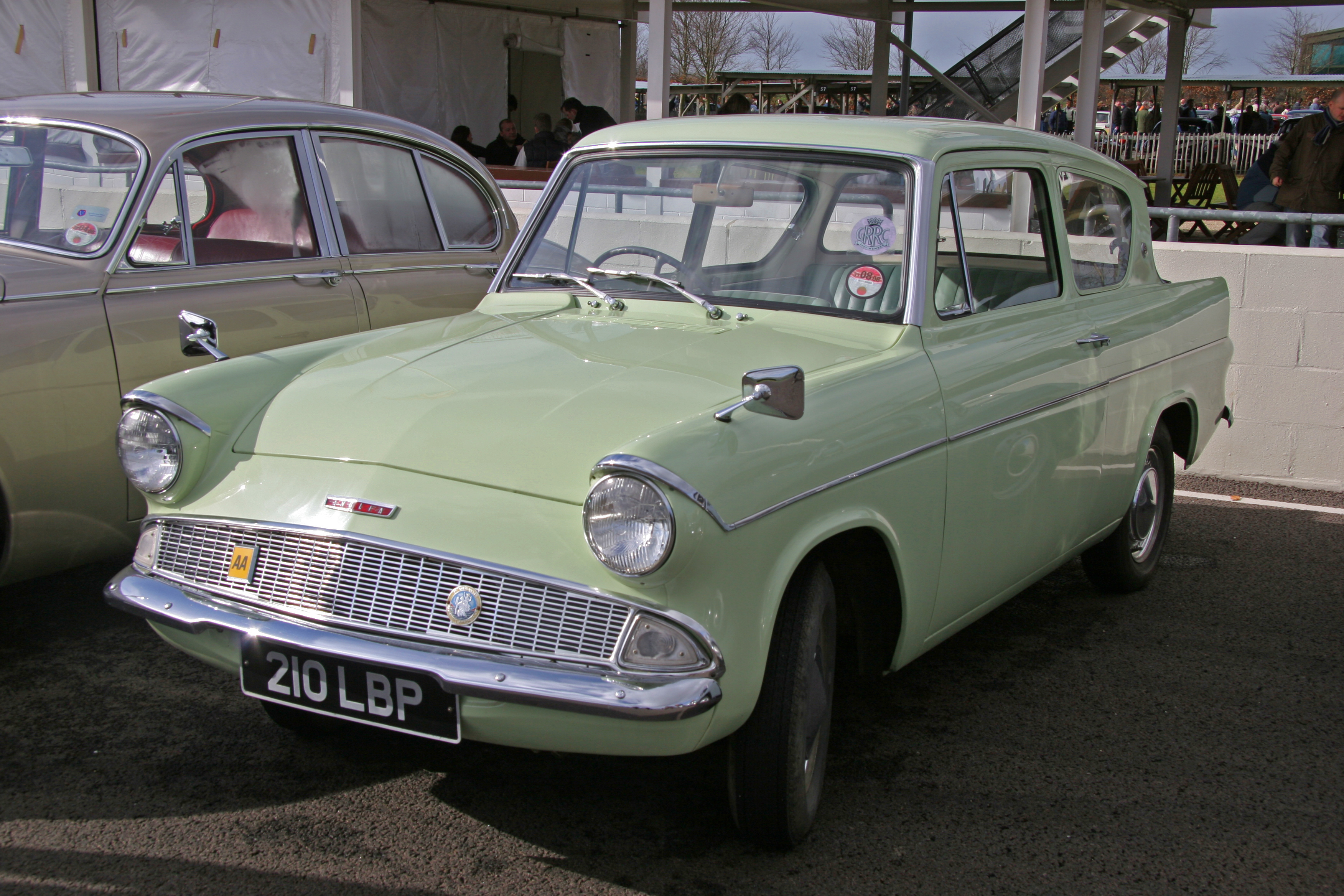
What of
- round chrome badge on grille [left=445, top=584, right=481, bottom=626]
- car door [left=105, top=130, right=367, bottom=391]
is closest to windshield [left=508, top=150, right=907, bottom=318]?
car door [left=105, top=130, right=367, bottom=391]

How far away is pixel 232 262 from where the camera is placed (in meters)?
4.54

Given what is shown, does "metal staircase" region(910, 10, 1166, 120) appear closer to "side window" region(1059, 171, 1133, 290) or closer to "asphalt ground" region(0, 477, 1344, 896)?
"side window" region(1059, 171, 1133, 290)

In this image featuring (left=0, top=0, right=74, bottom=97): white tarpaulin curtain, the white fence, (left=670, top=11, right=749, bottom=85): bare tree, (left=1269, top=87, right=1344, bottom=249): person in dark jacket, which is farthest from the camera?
(left=670, top=11, right=749, bottom=85): bare tree

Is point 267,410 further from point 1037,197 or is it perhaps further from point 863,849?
point 1037,197

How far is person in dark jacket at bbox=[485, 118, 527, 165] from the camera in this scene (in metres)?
15.4

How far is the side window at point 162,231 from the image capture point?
4234 mm

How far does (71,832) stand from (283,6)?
12292mm

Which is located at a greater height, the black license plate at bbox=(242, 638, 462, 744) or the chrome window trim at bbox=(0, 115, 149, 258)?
the chrome window trim at bbox=(0, 115, 149, 258)

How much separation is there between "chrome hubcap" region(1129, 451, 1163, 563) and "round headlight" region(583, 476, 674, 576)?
2886mm

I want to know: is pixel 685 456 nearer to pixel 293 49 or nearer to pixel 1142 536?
pixel 1142 536

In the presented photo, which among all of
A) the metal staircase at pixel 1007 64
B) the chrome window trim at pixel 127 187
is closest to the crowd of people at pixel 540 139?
the metal staircase at pixel 1007 64

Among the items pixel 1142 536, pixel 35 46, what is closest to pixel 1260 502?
pixel 1142 536

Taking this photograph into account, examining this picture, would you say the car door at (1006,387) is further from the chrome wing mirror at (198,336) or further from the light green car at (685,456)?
the chrome wing mirror at (198,336)

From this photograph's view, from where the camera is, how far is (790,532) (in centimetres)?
258
